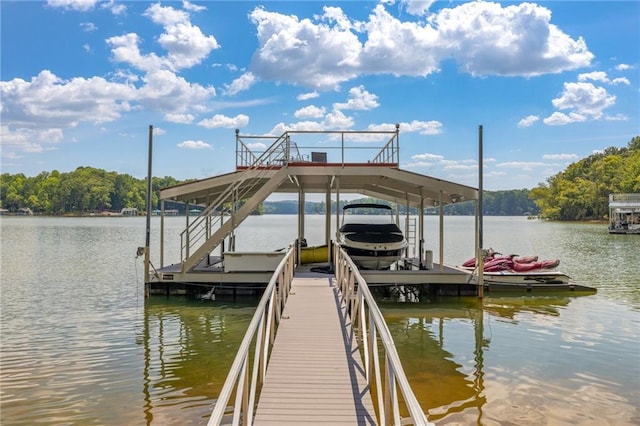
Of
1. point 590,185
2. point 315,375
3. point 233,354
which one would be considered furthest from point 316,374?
point 590,185

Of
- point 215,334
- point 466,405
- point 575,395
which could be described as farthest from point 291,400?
point 215,334


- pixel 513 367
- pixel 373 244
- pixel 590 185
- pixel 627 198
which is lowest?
pixel 513 367

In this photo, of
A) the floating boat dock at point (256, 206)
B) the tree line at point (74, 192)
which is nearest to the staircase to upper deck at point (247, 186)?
the floating boat dock at point (256, 206)

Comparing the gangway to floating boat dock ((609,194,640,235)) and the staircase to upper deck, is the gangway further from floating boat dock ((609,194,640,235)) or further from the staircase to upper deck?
floating boat dock ((609,194,640,235))

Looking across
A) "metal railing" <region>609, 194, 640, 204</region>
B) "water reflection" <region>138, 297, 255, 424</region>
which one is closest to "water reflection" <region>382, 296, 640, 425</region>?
"water reflection" <region>138, 297, 255, 424</region>

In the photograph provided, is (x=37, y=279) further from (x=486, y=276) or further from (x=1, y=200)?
(x=1, y=200)

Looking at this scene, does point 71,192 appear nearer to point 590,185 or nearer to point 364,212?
Result: point 590,185

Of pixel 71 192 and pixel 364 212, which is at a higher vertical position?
pixel 71 192

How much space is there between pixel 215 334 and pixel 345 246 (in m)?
5.24

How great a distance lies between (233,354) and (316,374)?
3.97 metres

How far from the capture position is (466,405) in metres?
7.21

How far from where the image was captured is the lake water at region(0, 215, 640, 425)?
708 cm

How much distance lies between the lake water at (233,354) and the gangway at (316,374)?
3.36ft

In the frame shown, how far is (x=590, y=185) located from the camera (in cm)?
8744
